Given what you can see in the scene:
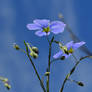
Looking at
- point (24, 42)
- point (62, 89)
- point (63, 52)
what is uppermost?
point (24, 42)

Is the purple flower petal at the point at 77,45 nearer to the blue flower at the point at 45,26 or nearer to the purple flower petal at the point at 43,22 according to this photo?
the blue flower at the point at 45,26

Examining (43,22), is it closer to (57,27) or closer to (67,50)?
(57,27)

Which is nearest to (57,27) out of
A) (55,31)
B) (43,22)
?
(55,31)

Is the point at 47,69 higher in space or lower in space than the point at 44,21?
lower

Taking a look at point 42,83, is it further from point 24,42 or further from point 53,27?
point 53,27

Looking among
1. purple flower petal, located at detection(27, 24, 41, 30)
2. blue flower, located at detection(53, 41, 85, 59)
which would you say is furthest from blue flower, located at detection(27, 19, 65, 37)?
blue flower, located at detection(53, 41, 85, 59)

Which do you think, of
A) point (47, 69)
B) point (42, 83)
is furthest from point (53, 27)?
point (42, 83)

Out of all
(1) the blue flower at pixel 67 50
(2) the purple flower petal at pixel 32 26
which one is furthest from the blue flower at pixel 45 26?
(1) the blue flower at pixel 67 50

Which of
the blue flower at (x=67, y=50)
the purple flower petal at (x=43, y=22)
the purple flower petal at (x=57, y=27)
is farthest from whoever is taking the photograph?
the purple flower petal at (x=43, y=22)

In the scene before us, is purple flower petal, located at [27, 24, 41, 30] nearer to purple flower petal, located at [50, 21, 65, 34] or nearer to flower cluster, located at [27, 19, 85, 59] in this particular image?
flower cluster, located at [27, 19, 85, 59]
